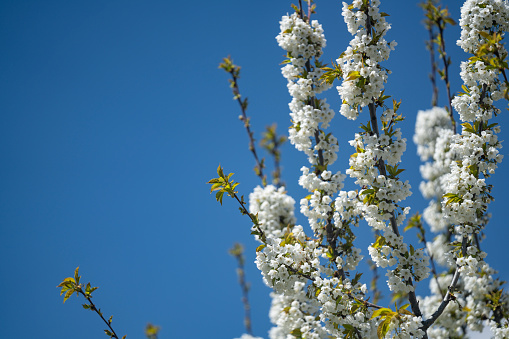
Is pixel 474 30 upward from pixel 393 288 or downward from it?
upward

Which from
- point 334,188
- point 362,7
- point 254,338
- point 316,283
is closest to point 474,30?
point 362,7

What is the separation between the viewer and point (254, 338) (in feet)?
27.8

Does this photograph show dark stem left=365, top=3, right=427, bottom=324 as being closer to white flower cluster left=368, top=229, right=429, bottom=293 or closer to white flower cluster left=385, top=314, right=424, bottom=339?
white flower cluster left=368, top=229, right=429, bottom=293

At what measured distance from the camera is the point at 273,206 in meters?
6.82

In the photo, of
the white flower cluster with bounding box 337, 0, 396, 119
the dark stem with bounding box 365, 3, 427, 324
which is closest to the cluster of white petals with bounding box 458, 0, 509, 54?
the white flower cluster with bounding box 337, 0, 396, 119

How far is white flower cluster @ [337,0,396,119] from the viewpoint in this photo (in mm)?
4582

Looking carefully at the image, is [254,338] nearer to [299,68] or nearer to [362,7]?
[299,68]

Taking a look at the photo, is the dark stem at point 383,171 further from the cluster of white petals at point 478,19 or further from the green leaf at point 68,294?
the green leaf at point 68,294

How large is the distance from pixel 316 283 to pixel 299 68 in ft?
9.67

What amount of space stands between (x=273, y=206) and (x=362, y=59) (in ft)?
10.2

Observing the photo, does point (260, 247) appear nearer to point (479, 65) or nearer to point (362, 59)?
point (362, 59)

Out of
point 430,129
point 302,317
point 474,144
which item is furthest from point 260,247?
point 430,129

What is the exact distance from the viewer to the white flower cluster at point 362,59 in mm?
4582

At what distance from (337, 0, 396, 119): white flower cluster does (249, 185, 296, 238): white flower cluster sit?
252 cm
